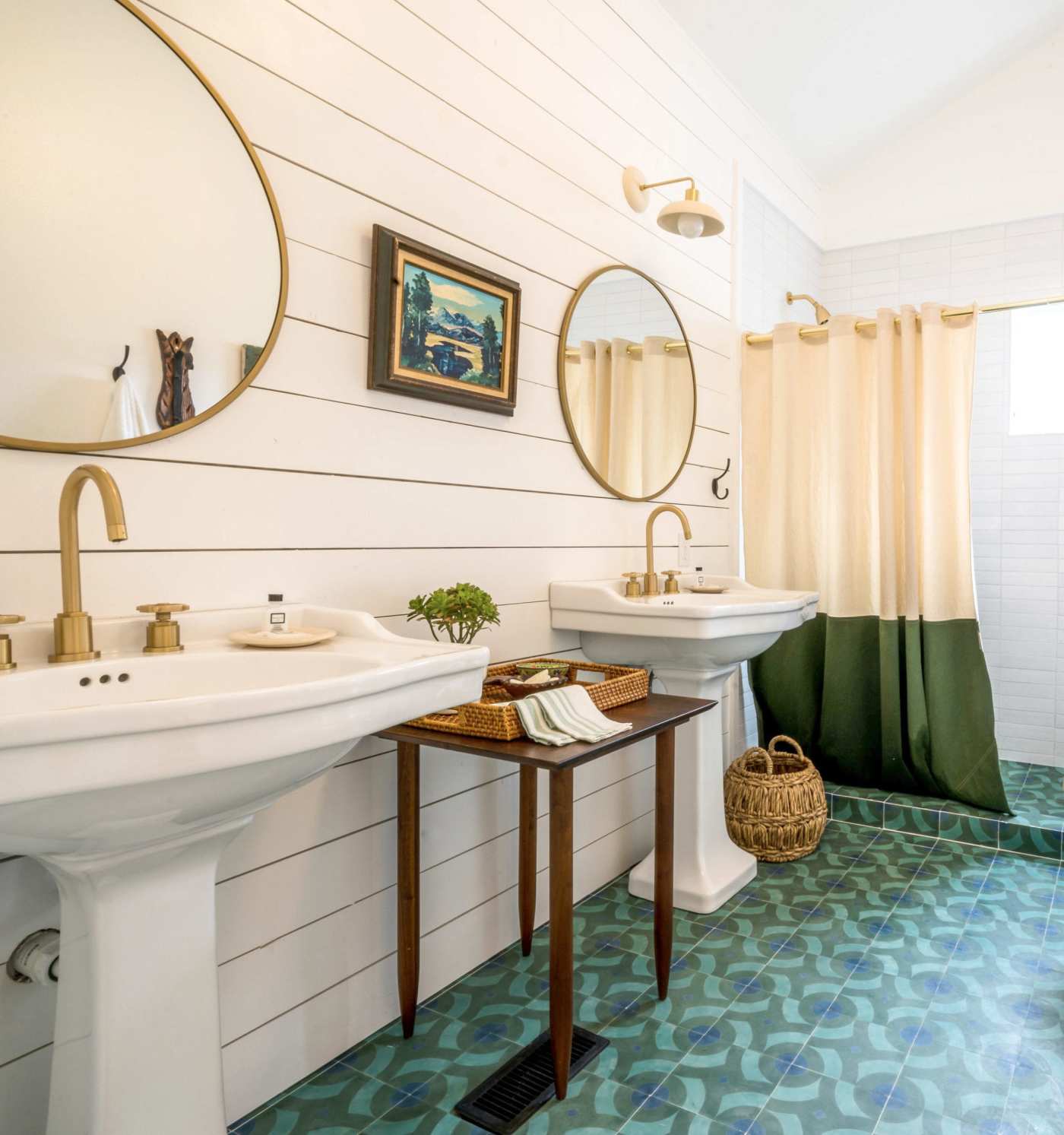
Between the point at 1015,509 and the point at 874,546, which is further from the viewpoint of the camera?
the point at 1015,509

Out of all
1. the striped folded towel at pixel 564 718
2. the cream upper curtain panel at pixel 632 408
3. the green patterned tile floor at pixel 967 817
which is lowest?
the green patterned tile floor at pixel 967 817

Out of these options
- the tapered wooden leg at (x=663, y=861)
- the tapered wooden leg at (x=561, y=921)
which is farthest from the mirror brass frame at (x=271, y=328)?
the tapered wooden leg at (x=663, y=861)

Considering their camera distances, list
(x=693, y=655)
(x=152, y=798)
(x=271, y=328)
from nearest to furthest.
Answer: (x=152, y=798)
(x=271, y=328)
(x=693, y=655)

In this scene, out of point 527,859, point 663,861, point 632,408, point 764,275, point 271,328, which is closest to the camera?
point 271,328

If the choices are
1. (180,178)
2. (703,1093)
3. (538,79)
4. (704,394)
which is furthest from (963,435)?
(180,178)

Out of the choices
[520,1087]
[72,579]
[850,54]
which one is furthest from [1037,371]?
[72,579]

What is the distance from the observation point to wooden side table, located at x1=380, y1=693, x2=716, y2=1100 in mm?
1438

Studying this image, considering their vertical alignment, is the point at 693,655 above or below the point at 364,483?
below

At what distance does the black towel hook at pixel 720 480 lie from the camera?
307 cm

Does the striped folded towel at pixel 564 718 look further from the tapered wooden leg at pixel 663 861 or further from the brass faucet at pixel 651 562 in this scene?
the brass faucet at pixel 651 562

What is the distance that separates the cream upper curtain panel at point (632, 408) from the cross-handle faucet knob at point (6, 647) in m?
1.47

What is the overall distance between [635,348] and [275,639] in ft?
5.36

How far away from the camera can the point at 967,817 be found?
277 cm

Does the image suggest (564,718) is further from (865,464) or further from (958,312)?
(958,312)
